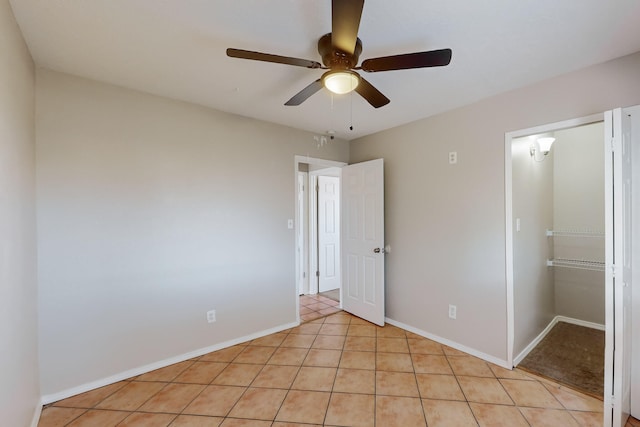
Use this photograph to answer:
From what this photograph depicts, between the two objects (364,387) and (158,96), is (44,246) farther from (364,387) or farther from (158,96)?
(364,387)

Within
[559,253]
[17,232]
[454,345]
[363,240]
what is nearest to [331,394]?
[454,345]

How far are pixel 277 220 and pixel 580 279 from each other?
12.0 ft

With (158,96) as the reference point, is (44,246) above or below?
below

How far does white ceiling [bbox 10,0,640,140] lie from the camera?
4.73 ft

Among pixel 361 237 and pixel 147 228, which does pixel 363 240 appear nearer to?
pixel 361 237

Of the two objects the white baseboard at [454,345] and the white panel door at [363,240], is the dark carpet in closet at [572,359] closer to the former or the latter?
the white baseboard at [454,345]

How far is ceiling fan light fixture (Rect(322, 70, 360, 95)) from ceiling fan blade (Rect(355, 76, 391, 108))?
0.18ft

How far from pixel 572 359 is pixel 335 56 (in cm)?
333

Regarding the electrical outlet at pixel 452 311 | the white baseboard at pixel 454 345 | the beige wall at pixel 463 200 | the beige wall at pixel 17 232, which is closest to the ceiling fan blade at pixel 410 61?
the beige wall at pixel 463 200

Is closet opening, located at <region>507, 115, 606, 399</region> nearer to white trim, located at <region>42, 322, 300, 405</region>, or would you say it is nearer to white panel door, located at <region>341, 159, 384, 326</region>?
white panel door, located at <region>341, 159, 384, 326</region>

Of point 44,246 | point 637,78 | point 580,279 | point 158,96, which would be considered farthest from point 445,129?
point 44,246

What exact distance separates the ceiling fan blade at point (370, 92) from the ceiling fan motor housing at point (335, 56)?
124mm

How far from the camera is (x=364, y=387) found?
218cm

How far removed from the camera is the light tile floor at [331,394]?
6.06 ft
